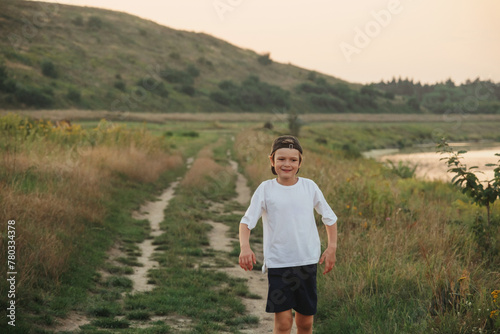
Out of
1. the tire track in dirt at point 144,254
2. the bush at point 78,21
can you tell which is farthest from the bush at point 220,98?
the tire track in dirt at point 144,254

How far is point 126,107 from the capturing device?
88.8m

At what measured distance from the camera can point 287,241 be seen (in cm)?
403

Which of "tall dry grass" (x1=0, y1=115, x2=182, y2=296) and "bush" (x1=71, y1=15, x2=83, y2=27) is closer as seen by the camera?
"tall dry grass" (x1=0, y1=115, x2=182, y2=296)

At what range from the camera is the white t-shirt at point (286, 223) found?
4023 mm

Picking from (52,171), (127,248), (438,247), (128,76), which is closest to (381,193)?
(438,247)

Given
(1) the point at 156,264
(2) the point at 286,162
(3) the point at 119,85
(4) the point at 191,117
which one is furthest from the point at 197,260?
(3) the point at 119,85

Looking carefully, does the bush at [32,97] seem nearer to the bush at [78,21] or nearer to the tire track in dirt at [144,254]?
the tire track in dirt at [144,254]

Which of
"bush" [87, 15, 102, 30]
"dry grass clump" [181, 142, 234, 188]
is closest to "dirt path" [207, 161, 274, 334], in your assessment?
"dry grass clump" [181, 142, 234, 188]

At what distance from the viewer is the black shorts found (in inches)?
157

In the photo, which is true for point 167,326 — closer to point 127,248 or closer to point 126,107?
point 127,248

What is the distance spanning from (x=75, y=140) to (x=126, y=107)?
73.9 m

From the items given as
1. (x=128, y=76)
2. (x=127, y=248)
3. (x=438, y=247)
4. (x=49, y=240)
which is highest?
(x=128, y=76)

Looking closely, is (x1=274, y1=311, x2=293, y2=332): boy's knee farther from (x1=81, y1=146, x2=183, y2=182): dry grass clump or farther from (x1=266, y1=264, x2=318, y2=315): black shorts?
(x1=81, y1=146, x2=183, y2=182): dry grass clump

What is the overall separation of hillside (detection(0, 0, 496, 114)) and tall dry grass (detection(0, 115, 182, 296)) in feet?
129
